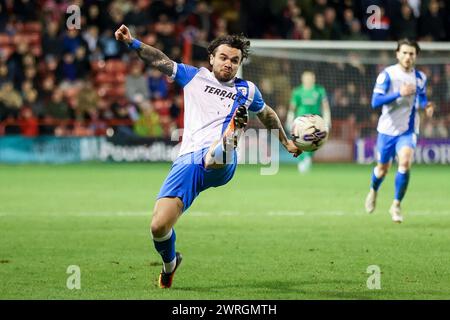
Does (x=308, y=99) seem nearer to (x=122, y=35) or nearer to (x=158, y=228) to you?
(x=122, y=35)

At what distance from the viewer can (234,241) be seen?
37.0 ft

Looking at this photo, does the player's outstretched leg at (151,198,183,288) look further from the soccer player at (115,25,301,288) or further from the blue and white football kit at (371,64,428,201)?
the blue and white football kit at (371,64,428,201)

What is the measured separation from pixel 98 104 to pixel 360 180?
827cm

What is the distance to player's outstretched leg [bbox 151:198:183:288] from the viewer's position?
25.9 feet

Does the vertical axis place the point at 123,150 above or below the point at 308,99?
below

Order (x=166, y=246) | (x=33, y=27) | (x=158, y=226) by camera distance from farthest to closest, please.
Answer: (x=33, y=27) → (x=166, y=246) → (x=158, y=226)

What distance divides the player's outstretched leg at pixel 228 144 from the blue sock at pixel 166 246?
26.9 inches

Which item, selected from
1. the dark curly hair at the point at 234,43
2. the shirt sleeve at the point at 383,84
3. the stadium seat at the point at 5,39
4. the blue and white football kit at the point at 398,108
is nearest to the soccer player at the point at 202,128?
the dark curly hair at the point at 234,43

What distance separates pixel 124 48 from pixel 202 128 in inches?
748

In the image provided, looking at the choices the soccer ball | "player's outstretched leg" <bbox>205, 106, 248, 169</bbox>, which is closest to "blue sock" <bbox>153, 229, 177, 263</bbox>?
"player's outstretched leg" <bbox>205, 106, 248, 169</bbox>

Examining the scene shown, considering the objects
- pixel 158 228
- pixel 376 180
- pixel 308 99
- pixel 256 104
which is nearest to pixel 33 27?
pixel 308 99

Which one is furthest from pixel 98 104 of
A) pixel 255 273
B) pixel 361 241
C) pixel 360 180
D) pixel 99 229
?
pixel 255 273

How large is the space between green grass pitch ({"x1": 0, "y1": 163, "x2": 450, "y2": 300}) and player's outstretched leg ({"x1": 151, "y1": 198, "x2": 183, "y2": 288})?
15cm

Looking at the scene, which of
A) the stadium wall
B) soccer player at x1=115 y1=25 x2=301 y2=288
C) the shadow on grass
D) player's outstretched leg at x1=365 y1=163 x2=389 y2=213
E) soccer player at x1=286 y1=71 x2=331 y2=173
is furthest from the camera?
the stadium wall
